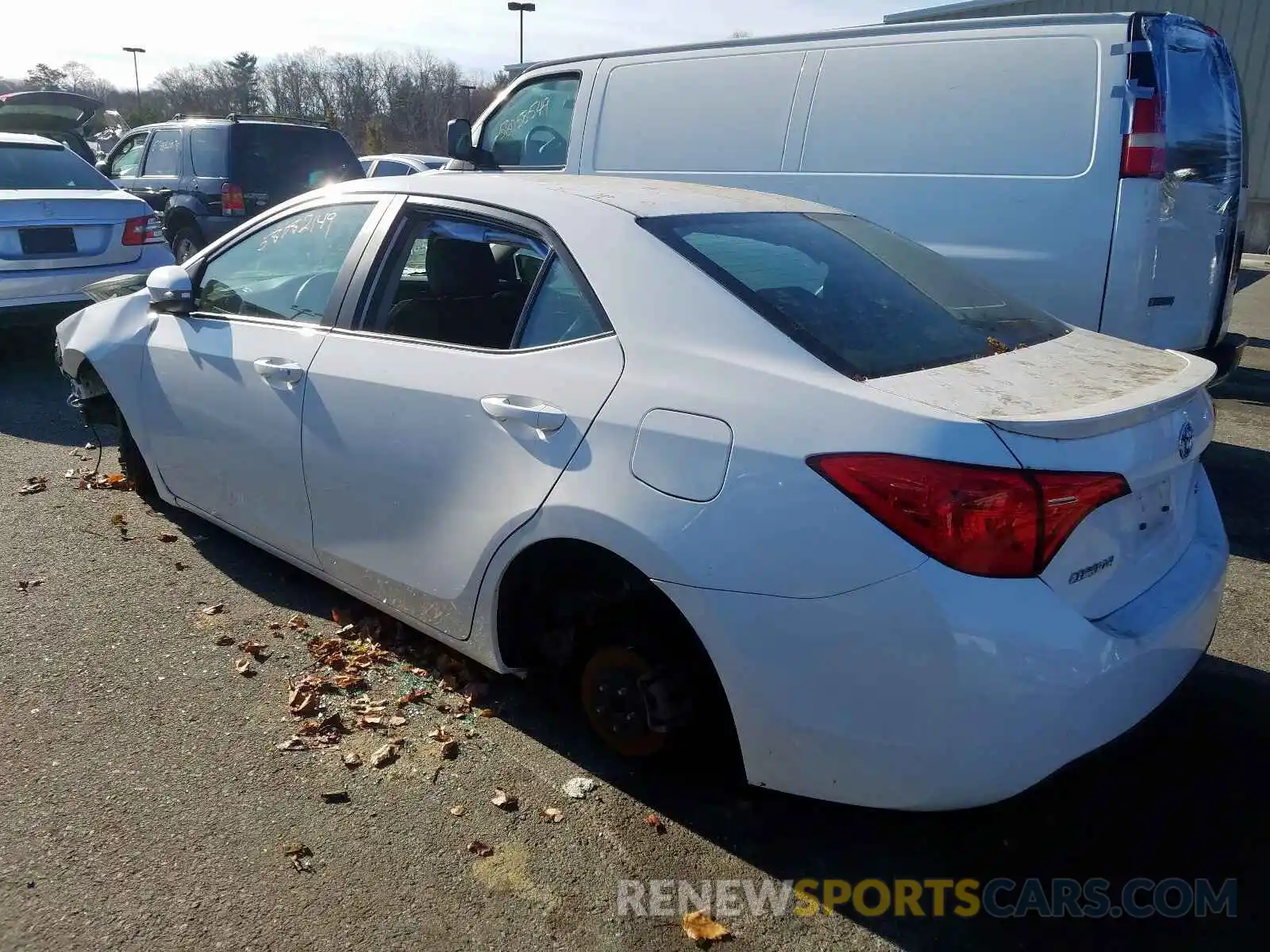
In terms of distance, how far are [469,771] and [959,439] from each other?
1670 millimetres

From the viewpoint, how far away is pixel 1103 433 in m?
2.18

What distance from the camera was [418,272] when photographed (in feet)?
11.0

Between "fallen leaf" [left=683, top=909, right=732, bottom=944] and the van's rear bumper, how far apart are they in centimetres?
394

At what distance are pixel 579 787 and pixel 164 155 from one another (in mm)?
11546

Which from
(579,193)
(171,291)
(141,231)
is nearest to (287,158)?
(141,231)

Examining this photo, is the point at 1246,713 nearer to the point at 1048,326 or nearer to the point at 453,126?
the point at 1048,326

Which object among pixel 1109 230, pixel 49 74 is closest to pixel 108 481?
pixel 1109 230

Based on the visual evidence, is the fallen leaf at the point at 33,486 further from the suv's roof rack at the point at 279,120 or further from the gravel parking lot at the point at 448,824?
the suv's roof rack at the point at 279,120

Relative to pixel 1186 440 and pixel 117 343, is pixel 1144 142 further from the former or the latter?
pixel 117 343

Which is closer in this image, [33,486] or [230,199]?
[33,486]

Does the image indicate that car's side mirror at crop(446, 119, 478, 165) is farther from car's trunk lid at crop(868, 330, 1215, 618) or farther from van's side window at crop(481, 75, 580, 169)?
car's trunk lid at crop(868, 330, 1215, 618)

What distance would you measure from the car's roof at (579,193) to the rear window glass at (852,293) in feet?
0.33

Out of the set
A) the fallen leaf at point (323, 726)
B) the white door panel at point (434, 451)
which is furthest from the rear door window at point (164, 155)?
the fallen leaf at point (323, 726)

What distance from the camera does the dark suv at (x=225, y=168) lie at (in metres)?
11.2
